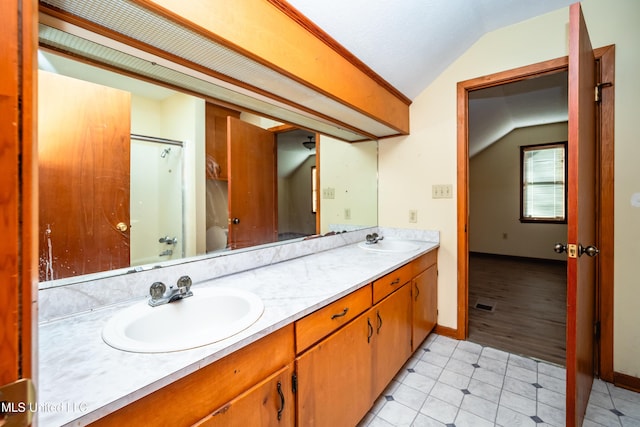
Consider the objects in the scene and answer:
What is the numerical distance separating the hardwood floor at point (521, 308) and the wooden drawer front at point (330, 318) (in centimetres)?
154

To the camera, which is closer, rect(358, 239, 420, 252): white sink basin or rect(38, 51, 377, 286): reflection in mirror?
rect(38, 51, 377, 286): reflection in mirror

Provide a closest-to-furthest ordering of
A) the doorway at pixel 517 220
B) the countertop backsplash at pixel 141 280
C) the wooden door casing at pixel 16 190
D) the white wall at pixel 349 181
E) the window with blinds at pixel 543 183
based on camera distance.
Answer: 1. the wooden door casing at pixel 16 190
2. the countertop backsplash at pixel 141 280
3. the white wall at pixel 349 181
4. the doorway at pixel 517 220
5. the window with blinds at pixel 543 183

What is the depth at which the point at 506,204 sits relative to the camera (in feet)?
16.8

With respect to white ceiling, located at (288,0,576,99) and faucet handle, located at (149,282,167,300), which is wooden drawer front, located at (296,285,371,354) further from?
white ceiling, located at (288,0,576,99)

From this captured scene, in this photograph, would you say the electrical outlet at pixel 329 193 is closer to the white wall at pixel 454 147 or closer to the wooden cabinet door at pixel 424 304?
the white wall at pixel 454 147

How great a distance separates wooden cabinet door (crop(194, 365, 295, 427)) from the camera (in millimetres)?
724

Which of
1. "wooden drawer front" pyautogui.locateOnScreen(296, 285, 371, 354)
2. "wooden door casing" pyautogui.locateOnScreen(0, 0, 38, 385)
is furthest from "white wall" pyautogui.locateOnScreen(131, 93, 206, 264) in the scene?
"wooden door casing" pyautogui.locateOnScreen(0, 0, 38, 385)

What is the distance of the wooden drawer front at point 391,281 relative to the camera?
1410 mm

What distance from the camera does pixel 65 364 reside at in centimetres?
62

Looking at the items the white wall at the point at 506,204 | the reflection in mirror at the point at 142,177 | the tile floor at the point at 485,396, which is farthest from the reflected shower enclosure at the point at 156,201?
the white wall at the point at 506,204

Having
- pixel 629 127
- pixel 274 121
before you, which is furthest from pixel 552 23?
pixel 274 121

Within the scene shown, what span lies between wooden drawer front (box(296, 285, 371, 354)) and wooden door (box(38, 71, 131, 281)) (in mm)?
748

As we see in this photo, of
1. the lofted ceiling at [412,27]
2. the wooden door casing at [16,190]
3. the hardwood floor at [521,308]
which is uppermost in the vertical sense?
the lofted ceiling at [412,27]

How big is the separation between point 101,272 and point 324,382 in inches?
36.6
